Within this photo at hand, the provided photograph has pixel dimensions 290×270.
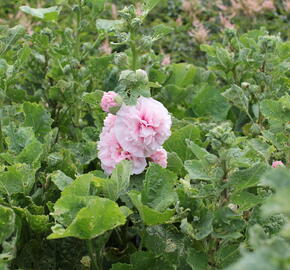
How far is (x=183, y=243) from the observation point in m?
1.44

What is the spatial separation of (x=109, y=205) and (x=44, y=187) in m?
0.47

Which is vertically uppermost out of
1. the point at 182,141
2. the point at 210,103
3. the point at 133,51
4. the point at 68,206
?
the point at 133,51

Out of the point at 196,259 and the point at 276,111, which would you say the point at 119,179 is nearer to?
the point at 196,259

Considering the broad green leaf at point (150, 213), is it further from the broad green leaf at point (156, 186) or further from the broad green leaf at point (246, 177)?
the broad green leaf at point (246, 177)

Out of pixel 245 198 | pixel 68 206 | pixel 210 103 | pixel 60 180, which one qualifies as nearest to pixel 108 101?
pixel 60 180

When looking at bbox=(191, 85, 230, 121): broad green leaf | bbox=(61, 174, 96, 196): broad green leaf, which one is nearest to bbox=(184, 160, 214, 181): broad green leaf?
bbox=(61, 174, 96, 196): broad green leaf

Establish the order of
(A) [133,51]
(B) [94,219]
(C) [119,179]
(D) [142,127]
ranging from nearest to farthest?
(B) [94,219] → (C) [119,179] → (D) [142,127] → (A) [133,51]

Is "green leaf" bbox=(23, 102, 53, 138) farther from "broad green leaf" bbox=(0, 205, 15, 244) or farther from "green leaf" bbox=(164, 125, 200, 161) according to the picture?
"broad green leaf" bbox=(0, 205, 15, 244)

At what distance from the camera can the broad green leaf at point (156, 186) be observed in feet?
4.80

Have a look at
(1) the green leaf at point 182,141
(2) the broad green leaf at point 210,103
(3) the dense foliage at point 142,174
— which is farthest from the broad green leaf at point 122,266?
(2) the broad green leaf at point 210,103

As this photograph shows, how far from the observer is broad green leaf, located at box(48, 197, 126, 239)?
4.14ft

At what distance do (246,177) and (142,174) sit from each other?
0.38 metres

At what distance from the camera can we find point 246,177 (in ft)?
4.34

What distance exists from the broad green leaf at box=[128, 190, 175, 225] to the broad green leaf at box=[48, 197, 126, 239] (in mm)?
83
